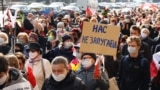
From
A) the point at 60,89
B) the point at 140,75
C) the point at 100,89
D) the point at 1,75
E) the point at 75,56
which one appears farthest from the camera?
the point at 75,56

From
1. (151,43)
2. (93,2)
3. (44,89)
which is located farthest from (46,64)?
(93,2)

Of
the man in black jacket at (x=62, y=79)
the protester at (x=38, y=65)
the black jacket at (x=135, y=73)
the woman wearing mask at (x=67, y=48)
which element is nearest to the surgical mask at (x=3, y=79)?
the man in black jacket at (x=62, y=79)

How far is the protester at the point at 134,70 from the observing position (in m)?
7.45

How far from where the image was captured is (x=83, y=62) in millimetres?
6395

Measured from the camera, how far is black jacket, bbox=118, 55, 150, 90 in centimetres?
745

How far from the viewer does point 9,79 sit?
15.4ft

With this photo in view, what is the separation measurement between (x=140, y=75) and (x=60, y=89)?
2433 millimetres

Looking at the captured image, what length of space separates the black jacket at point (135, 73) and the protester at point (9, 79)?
2890 mm

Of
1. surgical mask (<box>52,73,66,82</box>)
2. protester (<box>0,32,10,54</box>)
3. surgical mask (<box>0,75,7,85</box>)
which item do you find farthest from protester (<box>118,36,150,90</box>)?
surgical mask (<box>0,75,7,85</box>)

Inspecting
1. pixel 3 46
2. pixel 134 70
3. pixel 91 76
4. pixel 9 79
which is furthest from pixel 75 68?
pixel 9 79

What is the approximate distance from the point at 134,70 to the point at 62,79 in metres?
2.32

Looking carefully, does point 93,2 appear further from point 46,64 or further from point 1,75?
point 1,75

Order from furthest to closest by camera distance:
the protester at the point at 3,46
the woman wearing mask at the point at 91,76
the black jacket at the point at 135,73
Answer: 1. the protester at the point at 3,46
2. the black jacket at the point at 135,73
3. the woman wearing mask at the point at 91,76

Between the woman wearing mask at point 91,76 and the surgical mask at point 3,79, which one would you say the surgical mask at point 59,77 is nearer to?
the surgical mask at point 3,79
